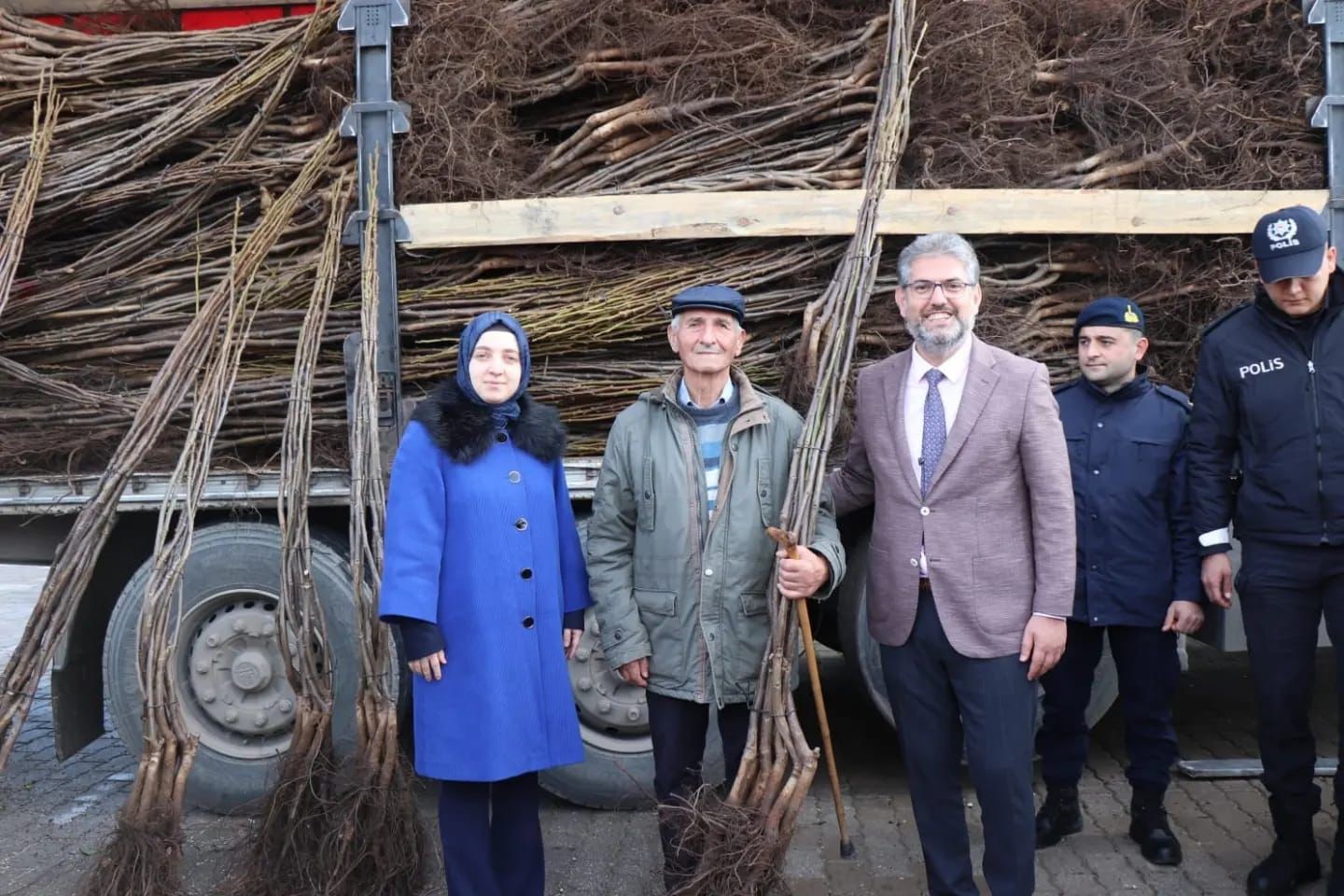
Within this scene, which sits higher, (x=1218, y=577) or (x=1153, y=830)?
(x=1218, y=577)

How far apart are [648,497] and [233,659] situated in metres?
1.94

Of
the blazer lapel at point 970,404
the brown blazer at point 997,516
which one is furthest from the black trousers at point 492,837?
the blazer lapel at point 970,404

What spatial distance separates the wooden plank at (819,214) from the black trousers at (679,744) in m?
1.59

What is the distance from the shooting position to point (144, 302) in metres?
3.95

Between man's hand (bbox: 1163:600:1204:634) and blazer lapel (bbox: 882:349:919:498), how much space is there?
1.11 meters

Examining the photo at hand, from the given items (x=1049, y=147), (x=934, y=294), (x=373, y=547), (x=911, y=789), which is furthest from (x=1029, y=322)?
(x=373, y=547)

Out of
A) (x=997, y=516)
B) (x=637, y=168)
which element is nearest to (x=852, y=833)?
(x=997, y=516)

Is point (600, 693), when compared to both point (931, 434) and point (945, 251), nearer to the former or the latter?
point (931, 434)

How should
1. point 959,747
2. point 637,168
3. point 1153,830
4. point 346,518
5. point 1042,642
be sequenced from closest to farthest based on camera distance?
point 1042,642 < point 959,747 < point 1153,830 < point 637,168 < point 346,518

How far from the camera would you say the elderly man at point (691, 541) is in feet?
9.30

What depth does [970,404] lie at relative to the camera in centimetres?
273

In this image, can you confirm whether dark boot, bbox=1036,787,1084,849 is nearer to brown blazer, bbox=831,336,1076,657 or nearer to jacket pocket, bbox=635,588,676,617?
brown blazer, bbox=831,336,1076,657

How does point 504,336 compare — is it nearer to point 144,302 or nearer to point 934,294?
point 934,294

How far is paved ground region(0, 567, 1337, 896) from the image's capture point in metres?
3.42
